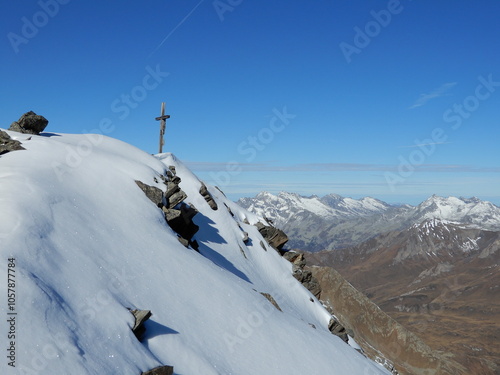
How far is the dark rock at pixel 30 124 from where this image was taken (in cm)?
2366

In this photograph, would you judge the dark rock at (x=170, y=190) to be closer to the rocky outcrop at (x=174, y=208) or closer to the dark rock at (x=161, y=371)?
the rocky outcrop at (x=174, y=208)

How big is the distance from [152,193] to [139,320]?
35.6 feet

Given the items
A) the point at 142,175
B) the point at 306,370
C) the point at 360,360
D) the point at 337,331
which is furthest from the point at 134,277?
the point at 337,331

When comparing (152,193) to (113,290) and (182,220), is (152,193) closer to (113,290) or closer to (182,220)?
(182,220)

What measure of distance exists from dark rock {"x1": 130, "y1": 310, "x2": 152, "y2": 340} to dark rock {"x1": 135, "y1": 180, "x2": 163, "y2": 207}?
391 inches

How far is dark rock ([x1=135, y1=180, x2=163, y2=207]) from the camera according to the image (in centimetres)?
2072

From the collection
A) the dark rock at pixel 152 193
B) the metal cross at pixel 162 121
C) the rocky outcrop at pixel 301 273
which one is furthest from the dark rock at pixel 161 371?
the metal cross at pixel 162 121

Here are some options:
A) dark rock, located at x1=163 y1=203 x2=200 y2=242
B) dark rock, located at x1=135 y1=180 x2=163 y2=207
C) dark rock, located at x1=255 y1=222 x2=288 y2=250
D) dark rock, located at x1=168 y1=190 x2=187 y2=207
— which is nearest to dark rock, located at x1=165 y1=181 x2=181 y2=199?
dark rock, located at x1=168 y1=190 x2=187 y2=207

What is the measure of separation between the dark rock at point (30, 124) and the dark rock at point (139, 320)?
18.4 m

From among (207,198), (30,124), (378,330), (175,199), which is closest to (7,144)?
(30,124)

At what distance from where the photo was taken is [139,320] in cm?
1102

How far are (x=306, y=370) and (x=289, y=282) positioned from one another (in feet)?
56.6

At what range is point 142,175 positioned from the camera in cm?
2284

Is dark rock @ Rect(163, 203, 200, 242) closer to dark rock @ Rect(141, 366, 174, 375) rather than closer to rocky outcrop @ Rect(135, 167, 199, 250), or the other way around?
rocky outcrop @ Rect(135, 167, 199, 250)
